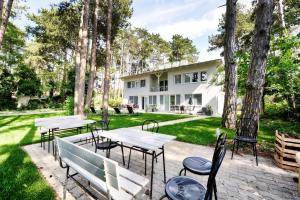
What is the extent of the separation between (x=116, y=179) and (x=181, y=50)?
1343 inches

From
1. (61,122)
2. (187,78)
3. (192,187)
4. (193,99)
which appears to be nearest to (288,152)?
(192,187)

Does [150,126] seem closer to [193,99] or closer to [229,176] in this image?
[229,176]

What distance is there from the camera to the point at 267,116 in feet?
44.4

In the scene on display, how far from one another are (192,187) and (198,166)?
63cm

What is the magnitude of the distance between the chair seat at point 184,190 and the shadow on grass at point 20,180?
6.68ft

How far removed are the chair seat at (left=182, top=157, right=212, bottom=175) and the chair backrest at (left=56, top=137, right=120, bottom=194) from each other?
132 centimetres

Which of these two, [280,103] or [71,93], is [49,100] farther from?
[280,103]

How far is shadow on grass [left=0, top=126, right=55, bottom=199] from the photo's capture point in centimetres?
286

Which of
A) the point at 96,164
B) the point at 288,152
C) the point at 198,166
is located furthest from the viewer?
the point at 288,152

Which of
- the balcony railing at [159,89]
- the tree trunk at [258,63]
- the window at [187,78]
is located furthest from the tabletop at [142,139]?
the balcony railing at [159,89]

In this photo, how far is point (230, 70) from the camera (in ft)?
29.2

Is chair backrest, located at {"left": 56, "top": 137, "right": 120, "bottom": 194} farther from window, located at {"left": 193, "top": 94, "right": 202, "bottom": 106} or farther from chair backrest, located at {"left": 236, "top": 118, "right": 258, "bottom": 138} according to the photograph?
window, located at {"left": 193, "top": 94, "right": 202, "bottom": 106}

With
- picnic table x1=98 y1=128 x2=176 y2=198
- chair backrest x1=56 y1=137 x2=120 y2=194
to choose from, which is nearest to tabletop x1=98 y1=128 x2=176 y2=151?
picnic table x1=98 y1=128 x2=176 y2=198

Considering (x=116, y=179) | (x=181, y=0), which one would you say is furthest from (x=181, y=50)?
(x=116, y=179)
